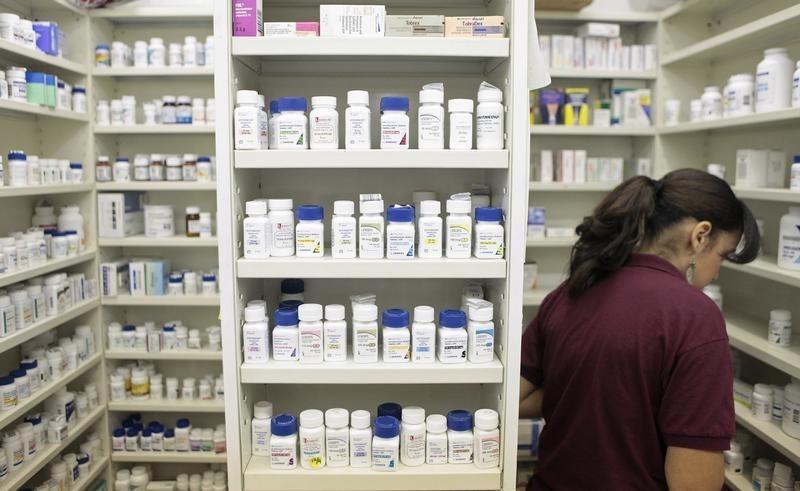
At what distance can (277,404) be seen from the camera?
6.40ft

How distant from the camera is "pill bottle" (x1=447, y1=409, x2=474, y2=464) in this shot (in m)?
1.60

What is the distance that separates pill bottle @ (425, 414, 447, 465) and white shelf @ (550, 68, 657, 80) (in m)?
2.48

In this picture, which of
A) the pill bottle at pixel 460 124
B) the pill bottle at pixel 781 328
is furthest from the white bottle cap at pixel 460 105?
the pill bottle at pixel 781 328

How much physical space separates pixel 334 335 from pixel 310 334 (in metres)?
0.06

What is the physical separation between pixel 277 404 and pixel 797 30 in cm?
259

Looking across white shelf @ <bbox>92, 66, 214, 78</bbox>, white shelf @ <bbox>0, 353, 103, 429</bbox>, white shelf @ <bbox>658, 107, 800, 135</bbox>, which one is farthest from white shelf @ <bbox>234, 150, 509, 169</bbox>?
white shelf @ <bbox>92, 66, 214, 78</bbox>

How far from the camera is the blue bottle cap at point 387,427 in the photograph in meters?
1.57

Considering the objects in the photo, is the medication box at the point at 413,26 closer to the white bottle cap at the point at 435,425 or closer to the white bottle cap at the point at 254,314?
the white bottle cap at the point at 254,314

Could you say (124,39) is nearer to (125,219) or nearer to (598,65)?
(125,219)

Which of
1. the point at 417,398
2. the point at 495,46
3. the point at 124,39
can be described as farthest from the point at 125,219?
the point at 495,46

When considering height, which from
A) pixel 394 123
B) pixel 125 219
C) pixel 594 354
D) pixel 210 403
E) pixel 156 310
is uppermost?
pixel 394 123

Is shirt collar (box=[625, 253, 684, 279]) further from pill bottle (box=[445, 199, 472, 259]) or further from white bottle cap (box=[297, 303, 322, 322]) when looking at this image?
white bottle cap (box=[297, 303, 322, 322])

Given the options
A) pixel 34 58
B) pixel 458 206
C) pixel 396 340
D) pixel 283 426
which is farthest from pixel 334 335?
pixel 34 58

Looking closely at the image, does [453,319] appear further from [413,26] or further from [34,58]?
[34,58]
